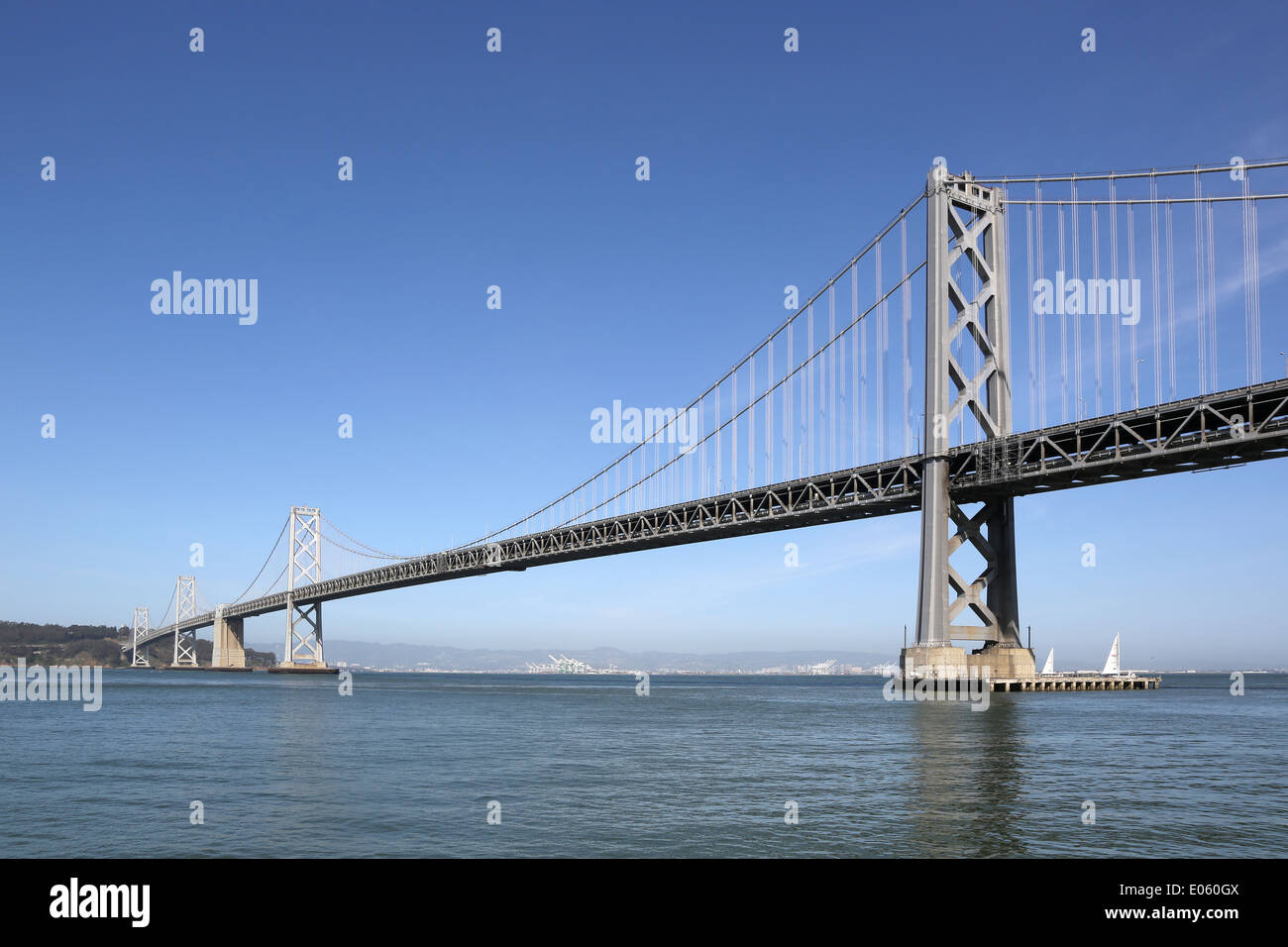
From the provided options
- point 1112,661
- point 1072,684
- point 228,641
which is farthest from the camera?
point 228,641

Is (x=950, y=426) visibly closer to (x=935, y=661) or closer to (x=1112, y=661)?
(x=935, y=661)

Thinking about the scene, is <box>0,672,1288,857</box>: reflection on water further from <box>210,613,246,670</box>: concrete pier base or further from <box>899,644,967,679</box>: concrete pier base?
<box>210,613,246,670</box>: concrete pier base

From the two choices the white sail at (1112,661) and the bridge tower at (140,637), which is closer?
the white sail at (1112,661)

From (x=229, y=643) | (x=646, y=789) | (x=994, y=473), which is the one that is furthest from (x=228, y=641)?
(x=646, y=789)

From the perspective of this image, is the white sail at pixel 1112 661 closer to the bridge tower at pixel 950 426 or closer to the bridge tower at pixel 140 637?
the bridge tower at pixel 950 426

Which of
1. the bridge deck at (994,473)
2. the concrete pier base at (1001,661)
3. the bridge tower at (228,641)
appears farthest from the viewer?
the bridge tower at (228,641)

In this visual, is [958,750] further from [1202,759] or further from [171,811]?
[171,811]

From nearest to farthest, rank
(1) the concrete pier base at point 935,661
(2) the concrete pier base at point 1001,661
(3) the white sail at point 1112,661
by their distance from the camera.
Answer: (1) the concrete pier base at point 935,661
(2) the concrete pier base at point 1001,661
(3) the white sail at point 1112,661

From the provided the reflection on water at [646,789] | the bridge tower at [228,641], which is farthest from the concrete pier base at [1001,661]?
the bridge tower at [228,641]
